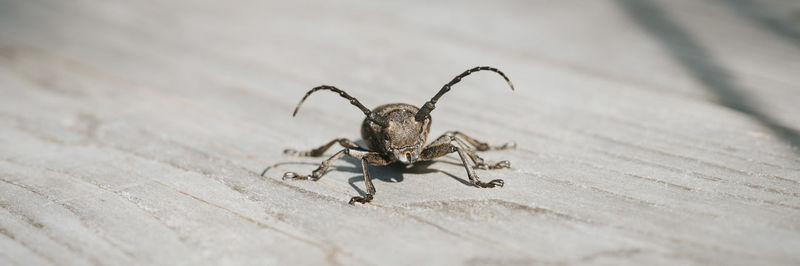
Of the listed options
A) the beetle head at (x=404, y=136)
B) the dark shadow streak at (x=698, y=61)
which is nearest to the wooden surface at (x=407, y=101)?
the dark shadow streak at (x=698, y=61)

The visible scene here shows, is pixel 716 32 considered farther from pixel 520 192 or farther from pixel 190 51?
pixel 190 51

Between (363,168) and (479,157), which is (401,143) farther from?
(479,157)

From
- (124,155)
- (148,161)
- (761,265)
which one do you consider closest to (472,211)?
(761,265)

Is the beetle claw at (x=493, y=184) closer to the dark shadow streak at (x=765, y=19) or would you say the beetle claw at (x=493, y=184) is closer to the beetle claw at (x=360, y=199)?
the beetle claw at (x=360, y=199)

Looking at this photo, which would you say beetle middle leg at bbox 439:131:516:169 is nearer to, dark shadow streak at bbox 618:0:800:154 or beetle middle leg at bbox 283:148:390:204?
beetle middle leg at bbox 283:148:390:204

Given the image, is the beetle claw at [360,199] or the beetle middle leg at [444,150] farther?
the beetle middle leg at [444,150]

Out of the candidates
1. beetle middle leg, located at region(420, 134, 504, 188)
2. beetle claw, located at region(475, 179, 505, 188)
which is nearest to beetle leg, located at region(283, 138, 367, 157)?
beetle middle leg, located at region(420, 134, 504, 188)
